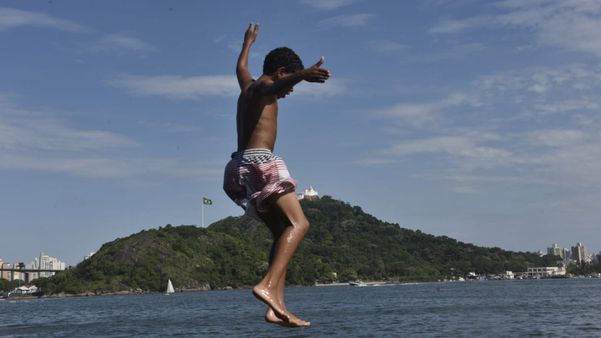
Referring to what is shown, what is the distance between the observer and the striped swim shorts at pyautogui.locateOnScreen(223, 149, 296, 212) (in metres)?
5.29

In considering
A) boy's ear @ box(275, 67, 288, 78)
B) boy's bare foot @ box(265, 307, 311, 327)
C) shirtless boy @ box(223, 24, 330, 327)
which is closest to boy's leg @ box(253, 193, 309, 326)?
shirtless boy @ box(223, 24, 330, 327)

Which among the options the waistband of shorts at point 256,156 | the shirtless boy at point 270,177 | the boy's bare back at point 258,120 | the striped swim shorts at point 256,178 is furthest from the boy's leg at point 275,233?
the boy's bare back at point 258,120

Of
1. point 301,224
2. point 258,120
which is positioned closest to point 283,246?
point 301,224

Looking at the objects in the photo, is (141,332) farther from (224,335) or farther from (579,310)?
(579,310)

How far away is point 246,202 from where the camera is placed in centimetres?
551

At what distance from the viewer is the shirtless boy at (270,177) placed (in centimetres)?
525

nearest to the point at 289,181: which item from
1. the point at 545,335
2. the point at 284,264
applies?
the point at 284,264

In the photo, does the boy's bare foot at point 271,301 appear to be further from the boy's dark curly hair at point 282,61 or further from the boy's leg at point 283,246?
the boy's dark curly hair at point 282,61

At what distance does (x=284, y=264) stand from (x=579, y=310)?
93838 mm

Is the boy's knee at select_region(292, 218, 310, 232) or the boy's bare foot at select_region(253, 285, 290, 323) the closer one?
the boy's bare foot at select_region(253, 285, 290, 323)

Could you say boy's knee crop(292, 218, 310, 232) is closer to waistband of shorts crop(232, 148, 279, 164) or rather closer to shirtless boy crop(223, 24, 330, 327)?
shirtless boy crop(223, 24, 330, 327)

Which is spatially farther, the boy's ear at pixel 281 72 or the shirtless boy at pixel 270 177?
the boy's ear at pixel 281 72

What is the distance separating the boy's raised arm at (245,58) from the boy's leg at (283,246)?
1.10 m

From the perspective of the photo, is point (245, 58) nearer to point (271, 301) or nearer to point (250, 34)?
point (250, 34)
